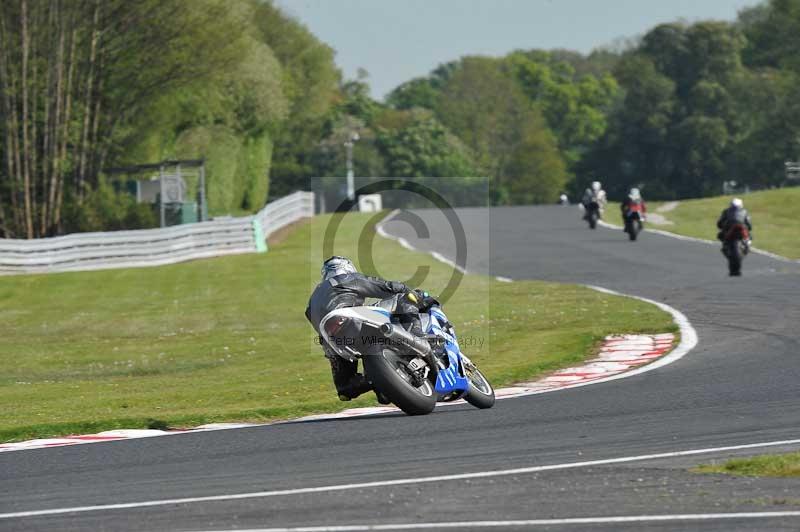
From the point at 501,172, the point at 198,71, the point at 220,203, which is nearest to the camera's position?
the point at 198,71

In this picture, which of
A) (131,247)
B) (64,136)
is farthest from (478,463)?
(64,136)

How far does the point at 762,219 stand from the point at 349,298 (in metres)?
44.4

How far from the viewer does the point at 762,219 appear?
175ft

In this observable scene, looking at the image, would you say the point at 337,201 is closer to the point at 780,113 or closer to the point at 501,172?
the point at 780,113

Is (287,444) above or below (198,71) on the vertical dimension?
below

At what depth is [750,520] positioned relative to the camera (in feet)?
23.1

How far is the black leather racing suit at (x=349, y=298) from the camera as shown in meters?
11.3

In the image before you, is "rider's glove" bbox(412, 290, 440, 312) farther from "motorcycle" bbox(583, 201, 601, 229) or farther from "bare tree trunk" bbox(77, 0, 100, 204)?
"bare tree trunk" bbox(77, 0, 100, 204)

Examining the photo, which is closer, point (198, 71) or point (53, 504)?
point (53, 504)

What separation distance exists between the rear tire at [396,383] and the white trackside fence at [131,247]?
29.9 metres

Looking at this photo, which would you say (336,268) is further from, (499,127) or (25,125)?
(499,127)

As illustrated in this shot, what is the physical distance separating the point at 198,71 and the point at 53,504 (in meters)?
49.8

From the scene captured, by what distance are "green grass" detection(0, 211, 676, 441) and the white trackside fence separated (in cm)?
236

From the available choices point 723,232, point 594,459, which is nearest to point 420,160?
point 723,232
